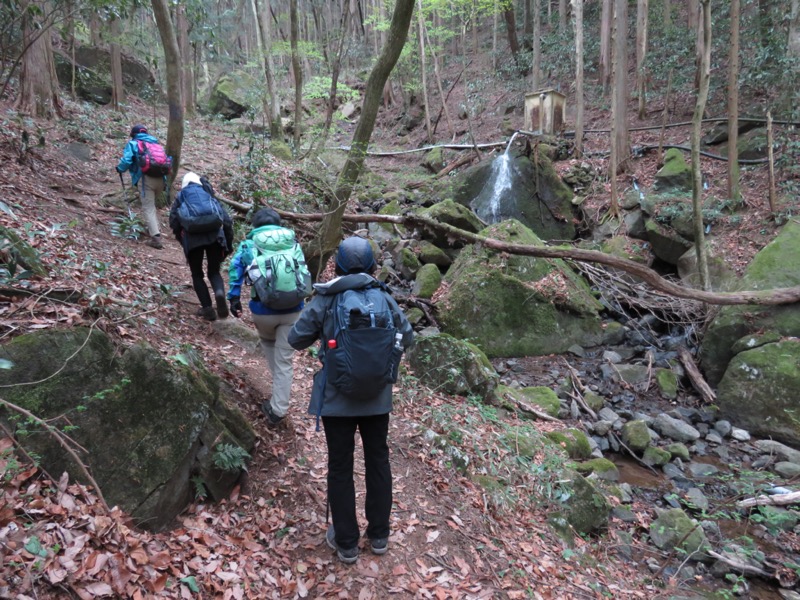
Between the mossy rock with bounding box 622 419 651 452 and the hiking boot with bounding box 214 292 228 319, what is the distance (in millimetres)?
6196

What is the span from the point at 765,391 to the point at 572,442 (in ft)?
12.7

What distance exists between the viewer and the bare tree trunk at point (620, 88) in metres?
14.7

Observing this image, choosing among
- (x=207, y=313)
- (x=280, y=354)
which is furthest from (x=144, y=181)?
(x=280, y=354)

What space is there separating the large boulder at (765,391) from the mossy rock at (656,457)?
6.58ft

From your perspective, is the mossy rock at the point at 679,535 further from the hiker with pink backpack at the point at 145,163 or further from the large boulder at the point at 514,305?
the hiker with pink backpack at the point at 145,163

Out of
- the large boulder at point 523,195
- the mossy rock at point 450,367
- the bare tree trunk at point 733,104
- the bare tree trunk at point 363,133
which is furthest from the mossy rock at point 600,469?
the large boulder at point 523,195

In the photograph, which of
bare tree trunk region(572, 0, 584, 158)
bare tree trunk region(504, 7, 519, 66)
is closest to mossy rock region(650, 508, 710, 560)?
bare tree trunk region(572, 0, 584, 158)

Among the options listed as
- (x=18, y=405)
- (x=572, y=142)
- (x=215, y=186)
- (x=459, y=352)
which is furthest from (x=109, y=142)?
(x=572, y=142)

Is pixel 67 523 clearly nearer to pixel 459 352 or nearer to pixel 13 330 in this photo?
pixel 13 330

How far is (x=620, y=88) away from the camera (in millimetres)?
14727

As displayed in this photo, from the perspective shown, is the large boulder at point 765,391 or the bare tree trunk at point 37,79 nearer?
the large boulder at point 765,391

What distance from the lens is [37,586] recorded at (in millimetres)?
2289

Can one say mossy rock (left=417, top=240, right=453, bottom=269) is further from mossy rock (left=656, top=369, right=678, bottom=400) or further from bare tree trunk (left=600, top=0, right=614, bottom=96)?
bare tree trunk (left=600, top=0, right=614, bottom=96)

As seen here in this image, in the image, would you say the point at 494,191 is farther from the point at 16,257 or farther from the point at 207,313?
the point at 16,257
